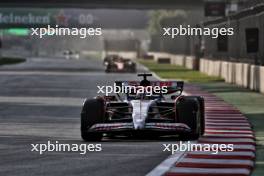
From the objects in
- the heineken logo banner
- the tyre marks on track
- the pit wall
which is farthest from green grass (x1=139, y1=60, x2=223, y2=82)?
the heineken logo banner

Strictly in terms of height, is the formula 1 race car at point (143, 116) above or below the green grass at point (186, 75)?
above

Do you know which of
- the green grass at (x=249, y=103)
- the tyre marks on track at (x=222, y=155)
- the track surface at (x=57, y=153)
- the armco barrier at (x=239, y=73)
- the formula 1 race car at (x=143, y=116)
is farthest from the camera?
the armco barrier at (x=239, y=73)

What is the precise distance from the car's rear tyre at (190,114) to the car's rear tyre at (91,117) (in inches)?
48.4

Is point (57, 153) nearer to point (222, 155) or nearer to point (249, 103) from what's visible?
point (222, 155)

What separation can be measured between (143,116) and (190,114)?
0.75 meters

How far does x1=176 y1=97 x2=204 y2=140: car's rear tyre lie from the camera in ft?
51.3

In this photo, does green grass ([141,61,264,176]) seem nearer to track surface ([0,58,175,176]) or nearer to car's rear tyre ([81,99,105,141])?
track surface ([0,58,175,176])

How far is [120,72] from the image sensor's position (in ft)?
193

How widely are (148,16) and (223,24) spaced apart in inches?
3560

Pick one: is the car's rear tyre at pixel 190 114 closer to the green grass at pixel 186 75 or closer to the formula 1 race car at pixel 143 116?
the formula 1 race car at pixel 143 116

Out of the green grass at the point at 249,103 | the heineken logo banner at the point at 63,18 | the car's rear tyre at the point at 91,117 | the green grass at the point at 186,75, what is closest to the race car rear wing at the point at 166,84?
the car's rear tyre at the point at 91,117

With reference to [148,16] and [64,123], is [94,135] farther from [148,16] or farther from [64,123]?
[148,16]

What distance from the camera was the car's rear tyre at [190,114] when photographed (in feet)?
51.3

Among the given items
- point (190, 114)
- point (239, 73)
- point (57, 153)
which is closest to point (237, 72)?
point (239, 73)
